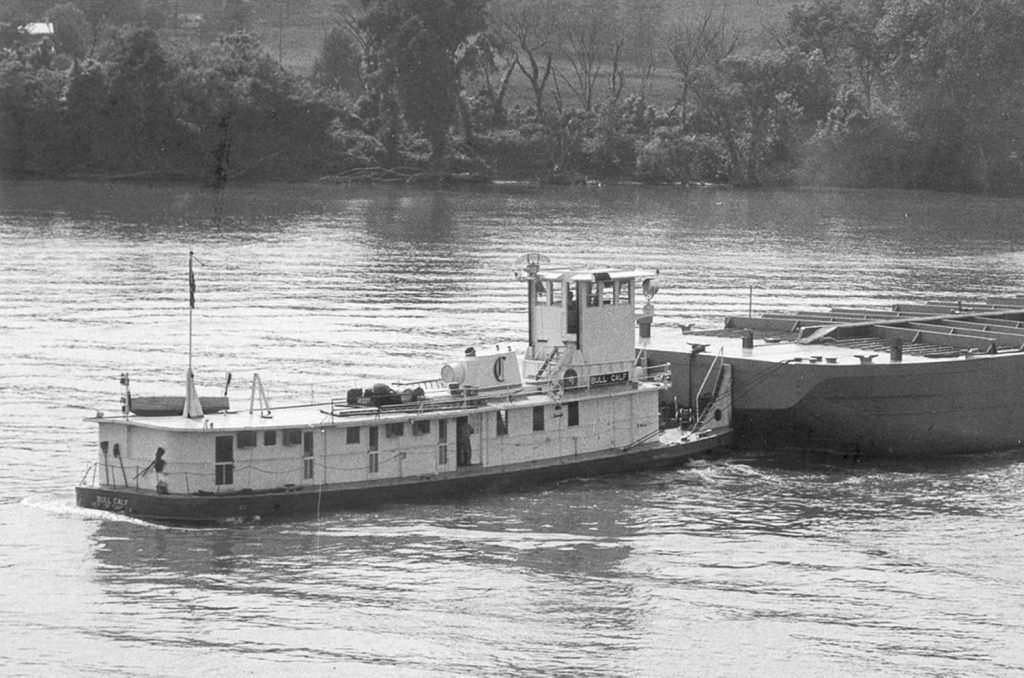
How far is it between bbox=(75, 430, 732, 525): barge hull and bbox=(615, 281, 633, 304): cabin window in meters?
4.29

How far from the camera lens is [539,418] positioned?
1922 inches

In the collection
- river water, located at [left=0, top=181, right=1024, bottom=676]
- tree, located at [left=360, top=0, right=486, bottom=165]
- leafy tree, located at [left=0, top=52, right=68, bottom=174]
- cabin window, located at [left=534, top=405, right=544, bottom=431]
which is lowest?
river water, located at [left=0, top=181, right=1024, bottom=676]

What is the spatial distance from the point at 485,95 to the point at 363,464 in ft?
456

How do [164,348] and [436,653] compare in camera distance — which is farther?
[164,348]

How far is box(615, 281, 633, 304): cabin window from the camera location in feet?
169

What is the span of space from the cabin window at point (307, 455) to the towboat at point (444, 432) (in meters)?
0.03

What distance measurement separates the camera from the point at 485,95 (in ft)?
597

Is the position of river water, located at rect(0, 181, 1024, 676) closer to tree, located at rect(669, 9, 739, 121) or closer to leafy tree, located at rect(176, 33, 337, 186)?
leafy tree, located at rect(176, 33, 337, 186)

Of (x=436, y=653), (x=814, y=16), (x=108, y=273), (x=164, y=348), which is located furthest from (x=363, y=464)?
(x=814, y=16)

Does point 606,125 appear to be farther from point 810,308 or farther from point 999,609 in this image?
point 999,609

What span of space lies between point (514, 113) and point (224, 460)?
140 meters

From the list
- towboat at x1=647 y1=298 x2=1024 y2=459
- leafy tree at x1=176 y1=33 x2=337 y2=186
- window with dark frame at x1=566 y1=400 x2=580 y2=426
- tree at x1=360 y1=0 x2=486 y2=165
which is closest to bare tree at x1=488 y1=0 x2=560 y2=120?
tree at x1=360 y1=0 x2=486 y2=165

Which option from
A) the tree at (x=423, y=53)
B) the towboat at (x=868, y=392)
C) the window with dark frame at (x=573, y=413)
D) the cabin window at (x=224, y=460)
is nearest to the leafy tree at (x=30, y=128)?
the tree at (x=423, y=53)

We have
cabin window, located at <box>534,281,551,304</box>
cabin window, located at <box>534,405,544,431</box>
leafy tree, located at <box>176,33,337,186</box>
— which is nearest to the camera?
cabin window, located at <box>534,405,544,431</box>
